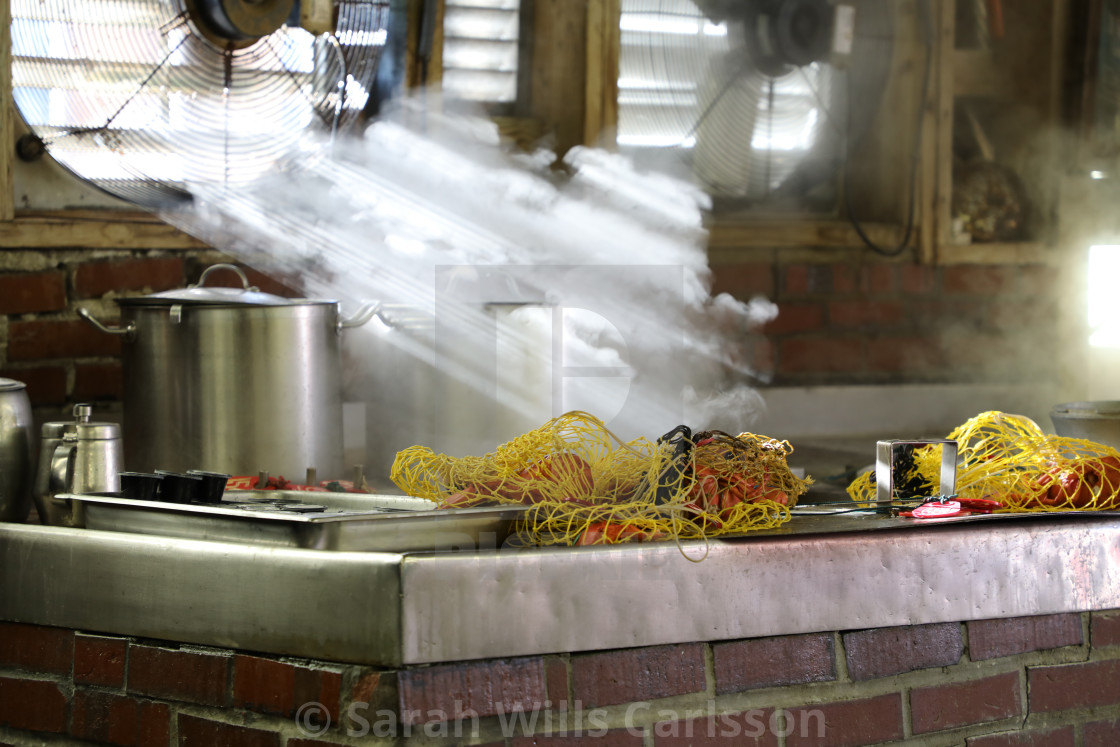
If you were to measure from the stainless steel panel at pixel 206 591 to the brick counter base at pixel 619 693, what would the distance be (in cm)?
2

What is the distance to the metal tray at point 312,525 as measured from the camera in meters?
1.07

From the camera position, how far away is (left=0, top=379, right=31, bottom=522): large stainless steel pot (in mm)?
1346

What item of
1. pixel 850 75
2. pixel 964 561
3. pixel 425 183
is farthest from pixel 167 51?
pixel 850 75

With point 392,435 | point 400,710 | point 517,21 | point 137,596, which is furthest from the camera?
point 517,21

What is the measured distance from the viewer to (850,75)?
2.86m

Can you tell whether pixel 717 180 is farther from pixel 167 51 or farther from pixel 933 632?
pixel 933 632

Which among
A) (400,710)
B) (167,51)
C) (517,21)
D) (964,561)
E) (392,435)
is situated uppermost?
(517,21)

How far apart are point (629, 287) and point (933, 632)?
140 cm

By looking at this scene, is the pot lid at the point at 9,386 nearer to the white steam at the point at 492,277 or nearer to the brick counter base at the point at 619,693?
the brick counter base at the point at 619,693

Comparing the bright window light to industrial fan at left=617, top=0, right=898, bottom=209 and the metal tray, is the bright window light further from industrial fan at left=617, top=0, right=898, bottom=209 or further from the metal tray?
the metal tray

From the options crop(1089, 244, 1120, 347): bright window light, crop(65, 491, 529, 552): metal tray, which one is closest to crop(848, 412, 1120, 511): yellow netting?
crop(65, 491, 529, 552): metal tray

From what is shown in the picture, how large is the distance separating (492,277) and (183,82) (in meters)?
0.68
